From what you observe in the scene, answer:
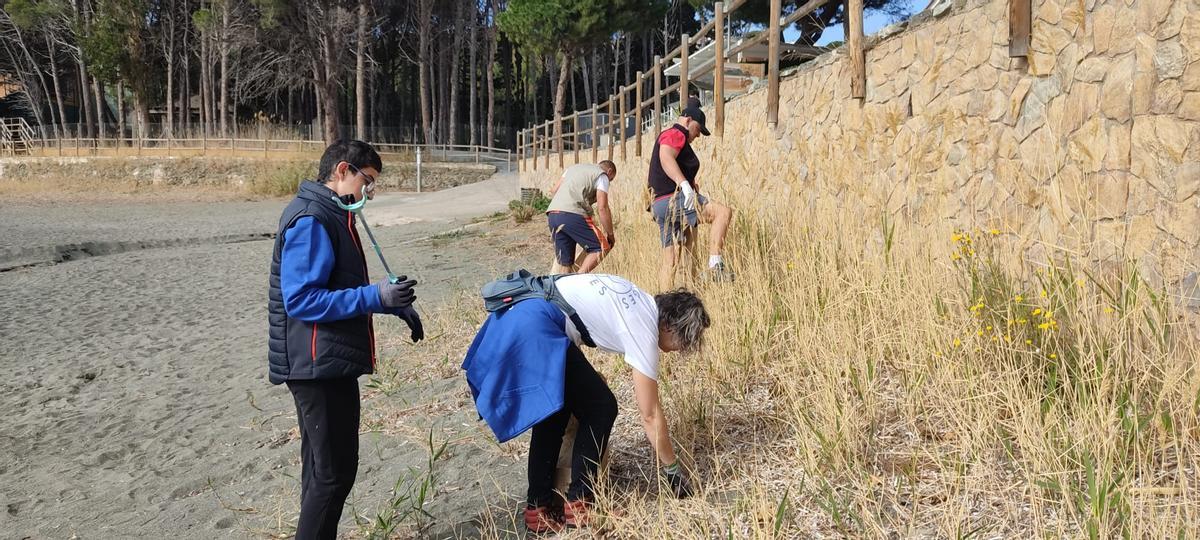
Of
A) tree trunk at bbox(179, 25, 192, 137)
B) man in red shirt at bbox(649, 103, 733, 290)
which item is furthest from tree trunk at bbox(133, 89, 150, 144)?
man in red shirt at bbox(649, 103, 733, 290)

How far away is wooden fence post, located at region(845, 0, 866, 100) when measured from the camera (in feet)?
20.8

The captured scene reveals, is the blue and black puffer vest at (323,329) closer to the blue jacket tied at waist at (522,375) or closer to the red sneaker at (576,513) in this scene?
the blue jacket tied at waist at (522,375)

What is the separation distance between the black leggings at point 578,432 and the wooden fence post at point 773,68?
519 cm

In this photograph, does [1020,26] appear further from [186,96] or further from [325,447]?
[186,96]

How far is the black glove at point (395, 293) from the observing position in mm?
2836

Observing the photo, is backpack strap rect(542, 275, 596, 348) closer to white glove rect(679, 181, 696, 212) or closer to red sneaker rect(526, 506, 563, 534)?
red sneaker rect(526, 506, 563, 534)

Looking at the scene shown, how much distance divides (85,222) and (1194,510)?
22.4m

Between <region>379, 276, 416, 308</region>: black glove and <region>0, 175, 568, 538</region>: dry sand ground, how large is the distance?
919 millimetres

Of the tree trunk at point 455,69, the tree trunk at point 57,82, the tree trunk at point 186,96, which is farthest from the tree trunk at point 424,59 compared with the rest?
the tree trunk at point 57,82

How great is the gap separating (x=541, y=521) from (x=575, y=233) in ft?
14.2

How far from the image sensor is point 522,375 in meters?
3.04

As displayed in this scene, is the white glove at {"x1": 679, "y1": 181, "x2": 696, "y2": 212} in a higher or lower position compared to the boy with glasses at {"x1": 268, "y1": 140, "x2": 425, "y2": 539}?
higher

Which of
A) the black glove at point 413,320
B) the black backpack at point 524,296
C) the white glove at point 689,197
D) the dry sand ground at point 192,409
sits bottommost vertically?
the dry sand ground at point 192,409

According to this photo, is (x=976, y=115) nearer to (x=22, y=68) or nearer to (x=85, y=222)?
(x=85, y=222)
